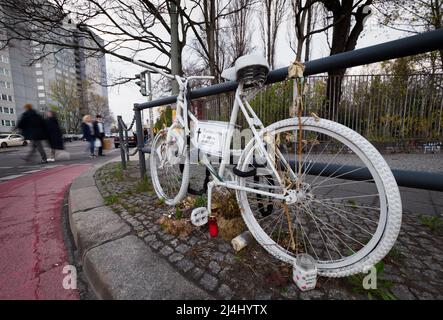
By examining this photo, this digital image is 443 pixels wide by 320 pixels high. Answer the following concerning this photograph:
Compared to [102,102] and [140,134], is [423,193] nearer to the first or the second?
[140,134]

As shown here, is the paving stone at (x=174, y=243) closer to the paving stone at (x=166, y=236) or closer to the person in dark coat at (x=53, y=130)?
the paving stone at (x=166, y=236)

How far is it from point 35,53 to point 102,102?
1937 inches

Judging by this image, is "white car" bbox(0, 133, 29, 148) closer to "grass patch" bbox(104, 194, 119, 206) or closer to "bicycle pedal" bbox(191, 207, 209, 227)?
"grass patch" bbox(104, 194, 119, 206)

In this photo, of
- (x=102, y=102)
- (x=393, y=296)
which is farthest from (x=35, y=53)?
(x=102, y=102)

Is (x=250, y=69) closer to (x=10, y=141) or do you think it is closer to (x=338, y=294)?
(x=338, y=294)

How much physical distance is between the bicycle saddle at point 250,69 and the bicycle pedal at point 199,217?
111cm

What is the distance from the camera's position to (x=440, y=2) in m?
8.64

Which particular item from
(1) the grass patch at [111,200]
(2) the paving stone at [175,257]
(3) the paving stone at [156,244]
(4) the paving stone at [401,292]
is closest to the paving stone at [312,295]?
(4) the paving stone at [401,292]

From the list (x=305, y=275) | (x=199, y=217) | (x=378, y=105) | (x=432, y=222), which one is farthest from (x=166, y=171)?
(x=378, y=105)

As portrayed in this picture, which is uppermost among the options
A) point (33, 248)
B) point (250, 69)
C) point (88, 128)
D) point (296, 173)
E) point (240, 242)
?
point (250, 69)

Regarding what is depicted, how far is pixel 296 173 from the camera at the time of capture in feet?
4.62

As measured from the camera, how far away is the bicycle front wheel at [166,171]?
2.23 m

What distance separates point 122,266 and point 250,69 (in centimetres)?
158

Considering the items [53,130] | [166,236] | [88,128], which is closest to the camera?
[166,236]
